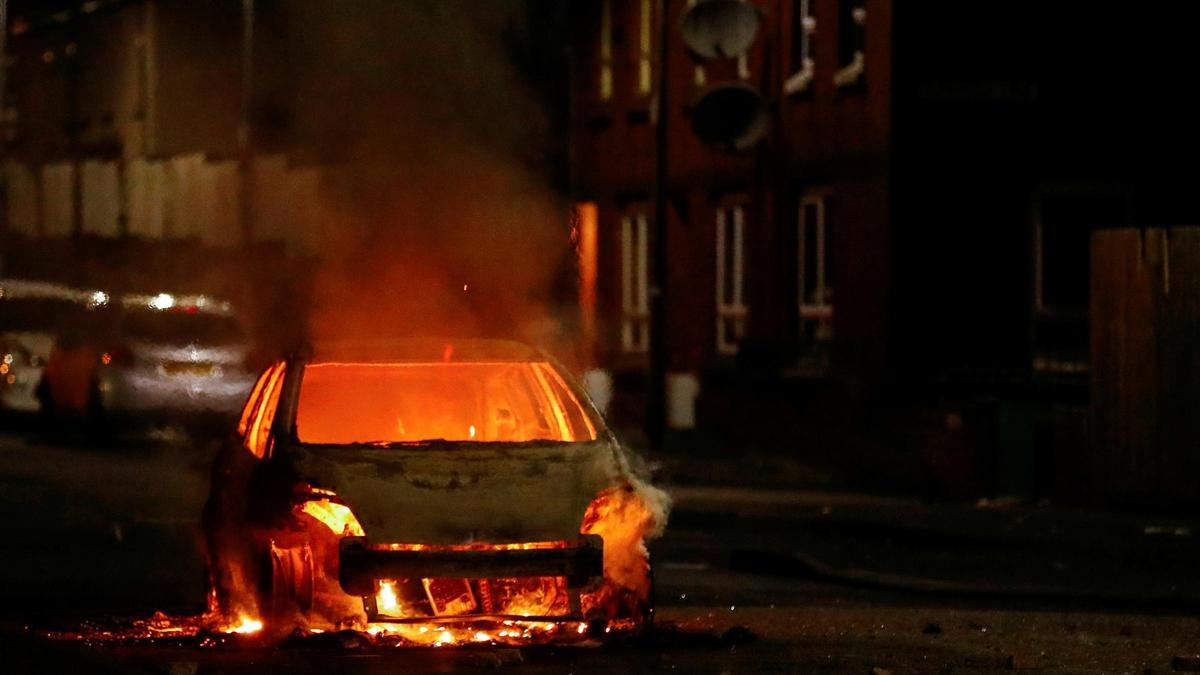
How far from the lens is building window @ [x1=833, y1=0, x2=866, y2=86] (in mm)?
25672

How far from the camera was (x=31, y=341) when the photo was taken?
1091 inches

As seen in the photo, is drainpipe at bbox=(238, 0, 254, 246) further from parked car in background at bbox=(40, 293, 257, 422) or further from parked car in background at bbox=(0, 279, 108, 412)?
parked car in background at bbox=(40, 293, 257, 422)

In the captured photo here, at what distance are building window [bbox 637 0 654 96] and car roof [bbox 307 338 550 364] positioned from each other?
19.9m

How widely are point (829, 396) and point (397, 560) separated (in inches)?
617

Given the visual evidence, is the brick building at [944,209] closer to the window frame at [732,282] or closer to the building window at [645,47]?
the window frame at [732,282]

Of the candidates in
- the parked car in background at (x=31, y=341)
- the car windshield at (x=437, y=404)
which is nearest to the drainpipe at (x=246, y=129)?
the parked car in background at (x=31, y=341)

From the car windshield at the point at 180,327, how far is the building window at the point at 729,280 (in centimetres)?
641

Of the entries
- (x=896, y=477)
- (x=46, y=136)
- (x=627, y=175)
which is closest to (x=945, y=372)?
(x=896, y=477)

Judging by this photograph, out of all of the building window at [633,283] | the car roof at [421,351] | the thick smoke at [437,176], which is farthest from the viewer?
the building window at [633,283]

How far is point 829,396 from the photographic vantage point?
2561 centimetres

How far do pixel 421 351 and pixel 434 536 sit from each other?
1423mm

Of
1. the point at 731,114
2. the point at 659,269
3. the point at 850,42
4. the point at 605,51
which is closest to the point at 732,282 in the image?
the point at 850,42

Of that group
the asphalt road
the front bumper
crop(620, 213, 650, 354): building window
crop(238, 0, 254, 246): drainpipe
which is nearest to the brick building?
the asphalt road

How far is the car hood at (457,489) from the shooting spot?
10367 mm
